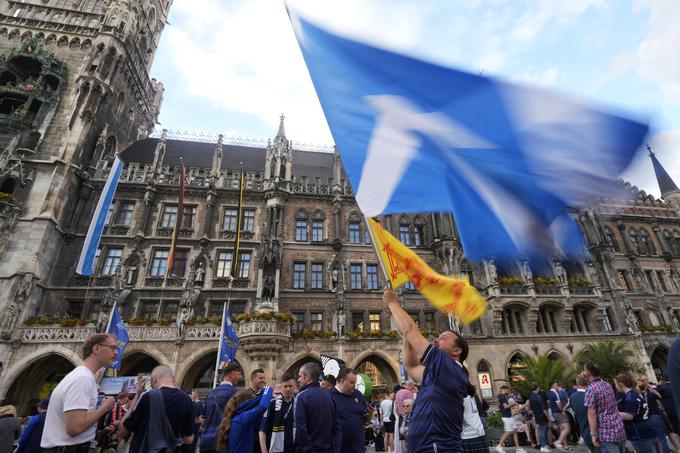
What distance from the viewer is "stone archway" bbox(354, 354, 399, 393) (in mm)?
20281

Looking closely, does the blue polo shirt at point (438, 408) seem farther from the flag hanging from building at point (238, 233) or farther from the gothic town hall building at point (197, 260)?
the flag hanging from building at point (238, 233)

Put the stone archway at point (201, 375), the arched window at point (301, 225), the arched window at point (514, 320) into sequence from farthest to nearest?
the arched window at point (301, 225), the arched window at point (514, 320), the stone archway at point (201, 375)

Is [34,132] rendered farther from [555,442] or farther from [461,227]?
[555,442]

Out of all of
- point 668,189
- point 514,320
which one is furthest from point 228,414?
point 668,189

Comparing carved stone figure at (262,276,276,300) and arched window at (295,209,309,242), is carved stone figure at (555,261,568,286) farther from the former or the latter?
carved stone figure at (262,276,276,300)

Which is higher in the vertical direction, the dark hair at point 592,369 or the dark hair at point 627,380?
the dark hair at point 592,369

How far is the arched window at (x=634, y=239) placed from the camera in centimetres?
2991

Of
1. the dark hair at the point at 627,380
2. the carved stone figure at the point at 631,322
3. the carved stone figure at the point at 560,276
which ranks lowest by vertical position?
the dark hair at the point at 627,380

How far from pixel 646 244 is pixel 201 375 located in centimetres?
3789

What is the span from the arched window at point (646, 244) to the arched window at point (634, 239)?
31 centimetres

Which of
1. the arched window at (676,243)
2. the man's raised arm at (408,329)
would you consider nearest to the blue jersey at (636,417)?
the man's raised arm at (408,329)

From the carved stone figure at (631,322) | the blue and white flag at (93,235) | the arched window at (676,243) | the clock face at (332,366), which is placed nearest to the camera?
the clock face at (332,366)

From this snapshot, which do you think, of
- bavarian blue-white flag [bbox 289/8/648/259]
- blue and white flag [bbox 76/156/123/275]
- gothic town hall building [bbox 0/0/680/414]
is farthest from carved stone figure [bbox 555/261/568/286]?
blue and white flag [bbox 76/156/123/275]

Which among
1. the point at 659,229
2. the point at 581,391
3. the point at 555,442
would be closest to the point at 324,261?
the point at 555,442
